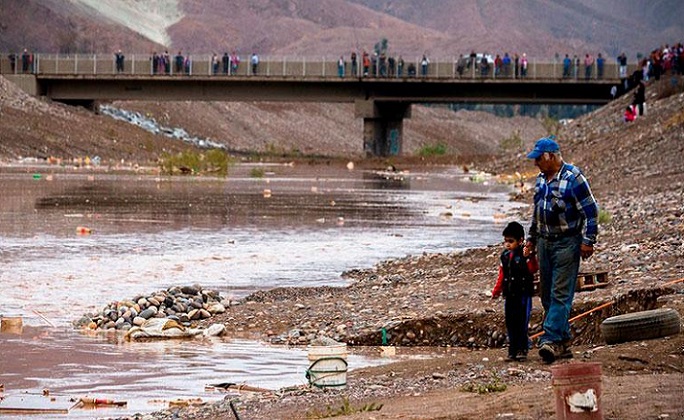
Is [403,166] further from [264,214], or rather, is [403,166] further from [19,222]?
[19,222]

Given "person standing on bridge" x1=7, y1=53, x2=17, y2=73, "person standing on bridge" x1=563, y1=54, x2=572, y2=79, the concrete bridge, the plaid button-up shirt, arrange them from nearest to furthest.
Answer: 1. the plaid button-up shirt
2. "person standing on bridge" x1=563, y1=54, x2=572, y2=79
3. the concrete bridge
4. "person standing on bridge" x1=7, y1=53, x2=17, y2=73

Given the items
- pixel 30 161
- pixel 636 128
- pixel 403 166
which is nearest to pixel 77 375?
pixel 636 128

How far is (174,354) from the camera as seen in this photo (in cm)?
1753

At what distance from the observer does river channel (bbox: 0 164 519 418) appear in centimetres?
1622

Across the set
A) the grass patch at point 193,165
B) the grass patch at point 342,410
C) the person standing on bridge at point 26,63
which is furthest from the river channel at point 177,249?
the person standing on bridge at point 26,63

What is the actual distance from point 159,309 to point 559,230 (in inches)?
279

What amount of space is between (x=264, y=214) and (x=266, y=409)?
29.0 m

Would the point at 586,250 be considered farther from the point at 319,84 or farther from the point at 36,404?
the point at 319,84

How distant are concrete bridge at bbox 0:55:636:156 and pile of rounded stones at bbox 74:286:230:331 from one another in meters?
76.1

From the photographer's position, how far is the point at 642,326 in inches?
581

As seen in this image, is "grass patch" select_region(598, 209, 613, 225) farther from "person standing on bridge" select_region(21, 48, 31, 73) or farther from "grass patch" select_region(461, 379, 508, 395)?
"person standing on bridge" select_region(21, 48, 31, 73)

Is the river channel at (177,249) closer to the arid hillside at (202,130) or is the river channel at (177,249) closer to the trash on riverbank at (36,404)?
the trash on riverbank at (36,404)

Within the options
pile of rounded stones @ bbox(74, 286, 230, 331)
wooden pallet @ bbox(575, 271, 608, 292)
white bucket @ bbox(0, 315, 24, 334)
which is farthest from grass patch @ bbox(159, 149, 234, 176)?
wooden pallet @ bbox(575, 271, 608, 292)

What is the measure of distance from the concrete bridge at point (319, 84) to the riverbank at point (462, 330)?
6496 cm
